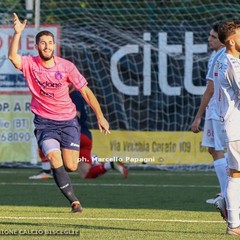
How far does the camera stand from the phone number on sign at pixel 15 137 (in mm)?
19469

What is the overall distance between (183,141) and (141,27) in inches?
94.1

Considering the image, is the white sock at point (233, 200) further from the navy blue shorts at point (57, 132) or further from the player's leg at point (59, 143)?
the navy blue shorts at point (57, 132)

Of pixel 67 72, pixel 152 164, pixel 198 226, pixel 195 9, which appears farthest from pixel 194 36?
pixel 198 226

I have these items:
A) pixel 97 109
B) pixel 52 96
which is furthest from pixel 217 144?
pixel 52 96

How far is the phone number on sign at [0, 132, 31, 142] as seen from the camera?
63.9 ft

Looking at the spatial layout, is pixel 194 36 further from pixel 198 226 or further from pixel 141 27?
pixel 198 226

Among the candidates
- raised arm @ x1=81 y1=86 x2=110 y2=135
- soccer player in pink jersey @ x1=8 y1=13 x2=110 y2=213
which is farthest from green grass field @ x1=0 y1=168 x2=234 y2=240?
raised arm @ x1=81 y1=86 x2=110 y2=135

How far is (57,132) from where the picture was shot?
447 inches

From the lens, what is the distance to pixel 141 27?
1995 centimetres

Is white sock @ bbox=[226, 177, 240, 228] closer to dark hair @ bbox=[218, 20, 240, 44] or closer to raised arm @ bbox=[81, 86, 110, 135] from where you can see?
dark hair @ bbox=[218, 20, 240, 44]

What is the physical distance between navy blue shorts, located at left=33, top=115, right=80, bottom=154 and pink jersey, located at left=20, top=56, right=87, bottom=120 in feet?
0.22

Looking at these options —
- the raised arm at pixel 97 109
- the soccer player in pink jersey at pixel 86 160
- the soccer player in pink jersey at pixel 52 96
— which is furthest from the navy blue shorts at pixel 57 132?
the soccer player in pink jersey at pixel 86 160

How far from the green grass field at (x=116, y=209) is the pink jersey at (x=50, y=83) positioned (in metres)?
1.11

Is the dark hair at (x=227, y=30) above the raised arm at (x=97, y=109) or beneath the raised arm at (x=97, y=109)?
above
